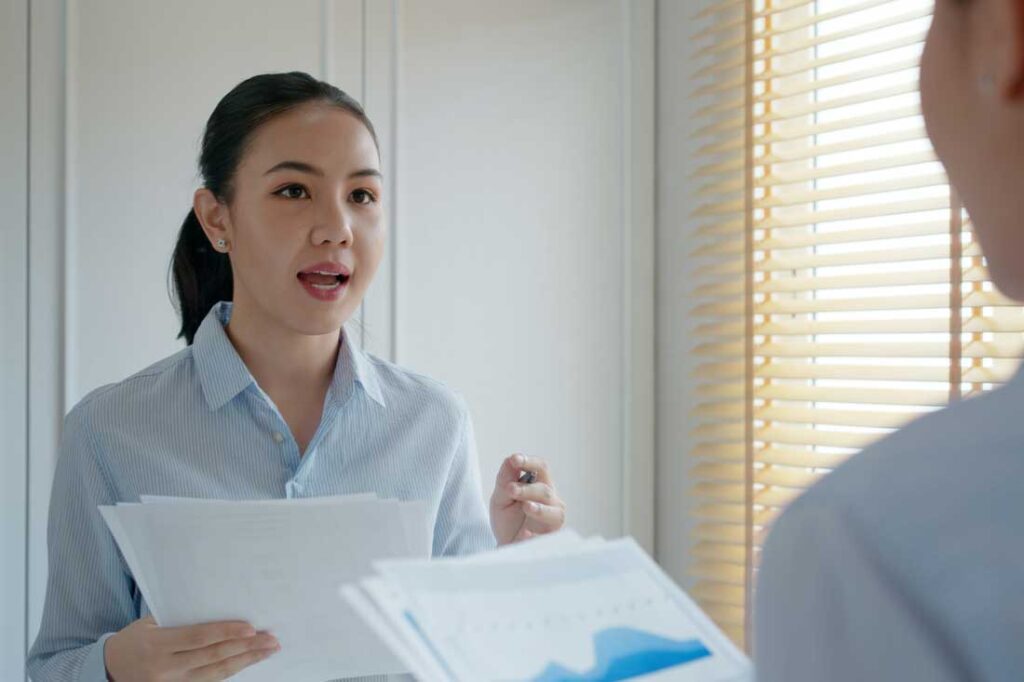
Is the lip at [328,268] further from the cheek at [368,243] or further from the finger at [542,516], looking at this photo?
the finger at [542,516]

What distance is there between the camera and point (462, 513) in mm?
1678

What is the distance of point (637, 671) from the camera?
0.78 metres

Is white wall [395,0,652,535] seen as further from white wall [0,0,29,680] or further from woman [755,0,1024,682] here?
woman [755,0,1024,682]

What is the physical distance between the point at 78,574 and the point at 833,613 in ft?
4.37

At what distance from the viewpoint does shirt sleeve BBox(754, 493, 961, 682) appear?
277 millimetres

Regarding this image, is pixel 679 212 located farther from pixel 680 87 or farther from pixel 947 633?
pixel 947 633

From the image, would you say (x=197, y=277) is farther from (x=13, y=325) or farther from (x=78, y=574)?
(x=78, y=574)

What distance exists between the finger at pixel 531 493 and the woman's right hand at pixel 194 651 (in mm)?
403

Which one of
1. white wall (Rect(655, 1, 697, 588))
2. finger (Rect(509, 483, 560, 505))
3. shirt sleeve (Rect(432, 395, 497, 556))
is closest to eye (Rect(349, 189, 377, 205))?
shirt sleeve (Rect(432, 395, 497, 556))

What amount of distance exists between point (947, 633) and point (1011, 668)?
17mm

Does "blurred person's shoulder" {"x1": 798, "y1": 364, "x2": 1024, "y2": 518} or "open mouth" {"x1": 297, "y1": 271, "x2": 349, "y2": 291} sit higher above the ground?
"open mouth" {"x1": 297, "y1": 271, "x2": 349, "y2": 291}

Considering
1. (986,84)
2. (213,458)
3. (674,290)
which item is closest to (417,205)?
(674,290)

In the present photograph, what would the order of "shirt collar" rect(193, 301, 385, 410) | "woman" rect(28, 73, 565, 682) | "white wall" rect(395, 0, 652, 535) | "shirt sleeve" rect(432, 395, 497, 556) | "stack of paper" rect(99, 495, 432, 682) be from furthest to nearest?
"white wall" rect(395, 0, 652, 535) → "shirt sleeve" rect(432, 395, 497, 556) → "shirt collar" rect(193, 301, 385, 410) → "woman" rect(28, 73, 565, 682) → "stack of paper" rect(99, 495, 432, 682)

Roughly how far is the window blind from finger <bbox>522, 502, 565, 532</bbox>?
49cm
